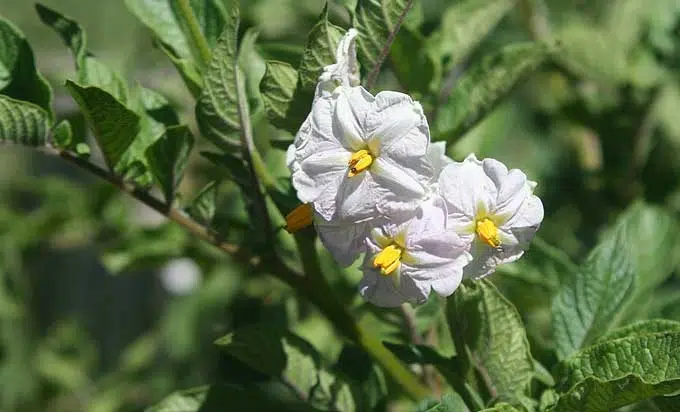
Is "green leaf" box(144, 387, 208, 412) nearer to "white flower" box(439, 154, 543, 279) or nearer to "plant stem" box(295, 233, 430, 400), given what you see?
"plant stem" box(295, 233, 430, 400)

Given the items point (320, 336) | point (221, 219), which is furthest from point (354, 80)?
point (320, 336)

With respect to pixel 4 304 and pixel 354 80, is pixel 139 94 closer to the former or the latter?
pixel 354 80

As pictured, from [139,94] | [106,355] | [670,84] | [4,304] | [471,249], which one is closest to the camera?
[471,249]

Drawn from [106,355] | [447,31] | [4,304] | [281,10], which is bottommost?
[106,355]

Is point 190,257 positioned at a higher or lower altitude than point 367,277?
lower

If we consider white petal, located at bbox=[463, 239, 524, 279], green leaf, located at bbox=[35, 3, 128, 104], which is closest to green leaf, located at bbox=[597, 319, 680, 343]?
white petal, located at bbox=[463, 239, 524, 279]

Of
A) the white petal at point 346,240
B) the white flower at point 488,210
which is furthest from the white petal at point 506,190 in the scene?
the white petal at point 346,240
